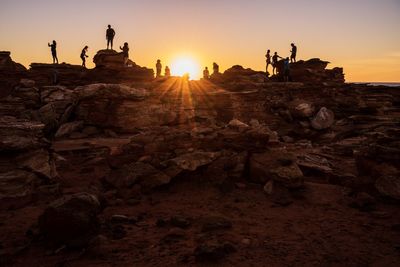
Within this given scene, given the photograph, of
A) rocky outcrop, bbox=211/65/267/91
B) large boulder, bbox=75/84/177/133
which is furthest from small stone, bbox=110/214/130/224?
rocky outcrop, bbox=211/65/267/91

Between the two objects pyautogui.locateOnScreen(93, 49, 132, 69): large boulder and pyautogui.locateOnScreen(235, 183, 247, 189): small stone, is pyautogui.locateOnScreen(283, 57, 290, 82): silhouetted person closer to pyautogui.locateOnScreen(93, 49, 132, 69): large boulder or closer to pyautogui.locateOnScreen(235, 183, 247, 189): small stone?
pyautogui.locateOnScreen(93, 49, 132, 69): large boulder

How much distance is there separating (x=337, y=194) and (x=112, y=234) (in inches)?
355

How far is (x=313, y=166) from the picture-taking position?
1554cm

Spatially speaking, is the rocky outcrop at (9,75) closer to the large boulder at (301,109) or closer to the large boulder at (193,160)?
the large boulder at (193,160)

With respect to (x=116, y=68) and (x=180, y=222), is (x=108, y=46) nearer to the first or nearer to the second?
(x=116, y=68)

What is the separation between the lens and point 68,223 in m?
8.09

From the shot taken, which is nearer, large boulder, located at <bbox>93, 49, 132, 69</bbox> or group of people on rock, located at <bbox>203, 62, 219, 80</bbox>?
large boulder, located at <bbox>93, 49, 132, 69</bbox>

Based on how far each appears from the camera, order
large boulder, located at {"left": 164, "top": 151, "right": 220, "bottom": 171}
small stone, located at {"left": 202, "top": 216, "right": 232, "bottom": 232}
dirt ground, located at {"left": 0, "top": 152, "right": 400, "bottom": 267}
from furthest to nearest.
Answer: large boulder, located at {"left": 164, "top": 151, "right": 220, "bottom": 171} < small stone, located at {"left": 202, "top": 216, "right": 232, "bottom": 232} < dirt ground, located at {"left": 0, "top": 152, "right": 400, "bottom": 267}

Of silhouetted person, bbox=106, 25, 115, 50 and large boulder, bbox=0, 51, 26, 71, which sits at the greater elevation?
silhouetted person, bbox=106, 25, 115, 50

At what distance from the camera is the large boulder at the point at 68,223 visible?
8.07 meters

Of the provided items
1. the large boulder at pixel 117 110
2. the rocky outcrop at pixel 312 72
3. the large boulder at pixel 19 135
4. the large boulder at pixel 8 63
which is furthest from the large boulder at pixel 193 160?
the large boulder at pixel 8 63

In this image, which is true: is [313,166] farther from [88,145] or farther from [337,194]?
[88,145]

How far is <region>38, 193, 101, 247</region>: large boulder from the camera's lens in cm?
807

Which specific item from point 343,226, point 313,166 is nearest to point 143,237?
point 343,226
